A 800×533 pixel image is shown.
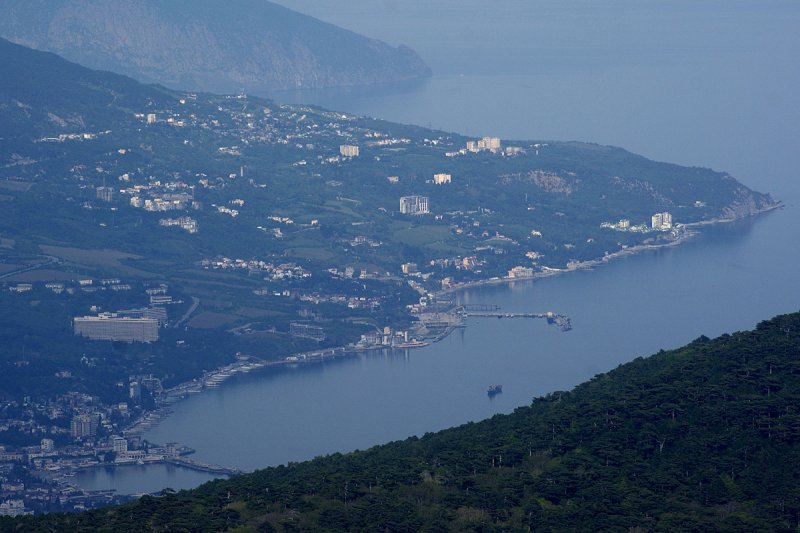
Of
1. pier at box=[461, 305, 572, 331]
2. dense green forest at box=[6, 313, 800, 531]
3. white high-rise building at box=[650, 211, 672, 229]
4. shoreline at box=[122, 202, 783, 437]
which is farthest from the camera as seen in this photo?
white high-rise building at box=[650, 211, 672, 229]

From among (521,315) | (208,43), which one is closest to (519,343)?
(521,315)

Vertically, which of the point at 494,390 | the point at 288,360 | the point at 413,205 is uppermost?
the point at 413,205

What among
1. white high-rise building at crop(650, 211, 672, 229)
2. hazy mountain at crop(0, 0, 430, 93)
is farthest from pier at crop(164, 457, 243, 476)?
hazy mountain at crop(0, 0, 430, 93)

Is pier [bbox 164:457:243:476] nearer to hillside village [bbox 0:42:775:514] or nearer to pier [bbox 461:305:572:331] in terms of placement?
hillside village [bbox 0:42:775:514]

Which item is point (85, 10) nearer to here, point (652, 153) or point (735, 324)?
point (652, 153)

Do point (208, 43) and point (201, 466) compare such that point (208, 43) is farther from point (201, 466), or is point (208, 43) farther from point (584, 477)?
point (584, 477)

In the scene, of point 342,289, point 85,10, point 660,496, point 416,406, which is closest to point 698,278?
point 342,289

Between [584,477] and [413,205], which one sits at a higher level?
[413,205]

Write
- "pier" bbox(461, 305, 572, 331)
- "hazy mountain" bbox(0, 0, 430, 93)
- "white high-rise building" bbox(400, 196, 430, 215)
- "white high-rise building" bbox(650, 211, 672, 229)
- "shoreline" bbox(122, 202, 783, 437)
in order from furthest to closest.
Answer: "hazy mountain" bbox(0, 0, 430, 93) → "white high-rise building" bbox(650, 211, 672, 229) → "white high-rise building" bbox(400, 196, 430, 215) → "pier" bbox(461, 305, 572, 331) → "shoreline" bbox(122, 202, 783, 437)
